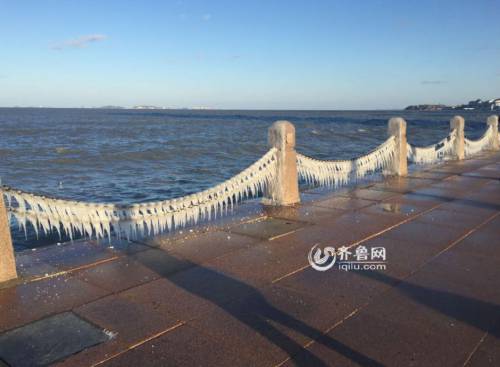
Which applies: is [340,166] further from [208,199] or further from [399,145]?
[208,199]

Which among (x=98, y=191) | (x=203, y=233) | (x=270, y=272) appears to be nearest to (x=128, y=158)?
(x=98, y=191)

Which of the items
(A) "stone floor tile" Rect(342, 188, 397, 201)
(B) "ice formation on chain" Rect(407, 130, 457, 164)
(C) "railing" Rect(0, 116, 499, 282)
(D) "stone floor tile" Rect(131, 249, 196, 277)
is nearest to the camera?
(D) "stone floor tile" Rect(131, 249, 196, 277)

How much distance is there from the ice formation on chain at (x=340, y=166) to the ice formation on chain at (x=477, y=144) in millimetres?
7649

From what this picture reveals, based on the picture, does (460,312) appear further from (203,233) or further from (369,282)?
(203,233)

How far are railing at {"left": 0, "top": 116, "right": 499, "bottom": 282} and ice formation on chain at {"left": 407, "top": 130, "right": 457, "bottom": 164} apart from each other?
3 cm

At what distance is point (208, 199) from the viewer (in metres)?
7.58

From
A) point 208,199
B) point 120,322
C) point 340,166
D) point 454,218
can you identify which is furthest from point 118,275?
point 340,166

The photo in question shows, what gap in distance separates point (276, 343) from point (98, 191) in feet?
53.8

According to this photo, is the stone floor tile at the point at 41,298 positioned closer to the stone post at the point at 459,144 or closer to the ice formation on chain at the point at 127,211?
the ice formation on chain at the point at 127,211

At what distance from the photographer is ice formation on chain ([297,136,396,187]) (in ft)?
32.4

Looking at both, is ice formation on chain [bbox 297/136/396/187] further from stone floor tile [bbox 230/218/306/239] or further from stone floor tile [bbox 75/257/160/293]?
stone floor tile [bbox 75/257/160/293]

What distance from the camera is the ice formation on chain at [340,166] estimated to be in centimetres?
989

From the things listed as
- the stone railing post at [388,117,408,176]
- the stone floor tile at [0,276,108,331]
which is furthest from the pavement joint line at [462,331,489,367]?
the stone railing post at [388,117,408,176]

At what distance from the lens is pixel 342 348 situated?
3.48m
